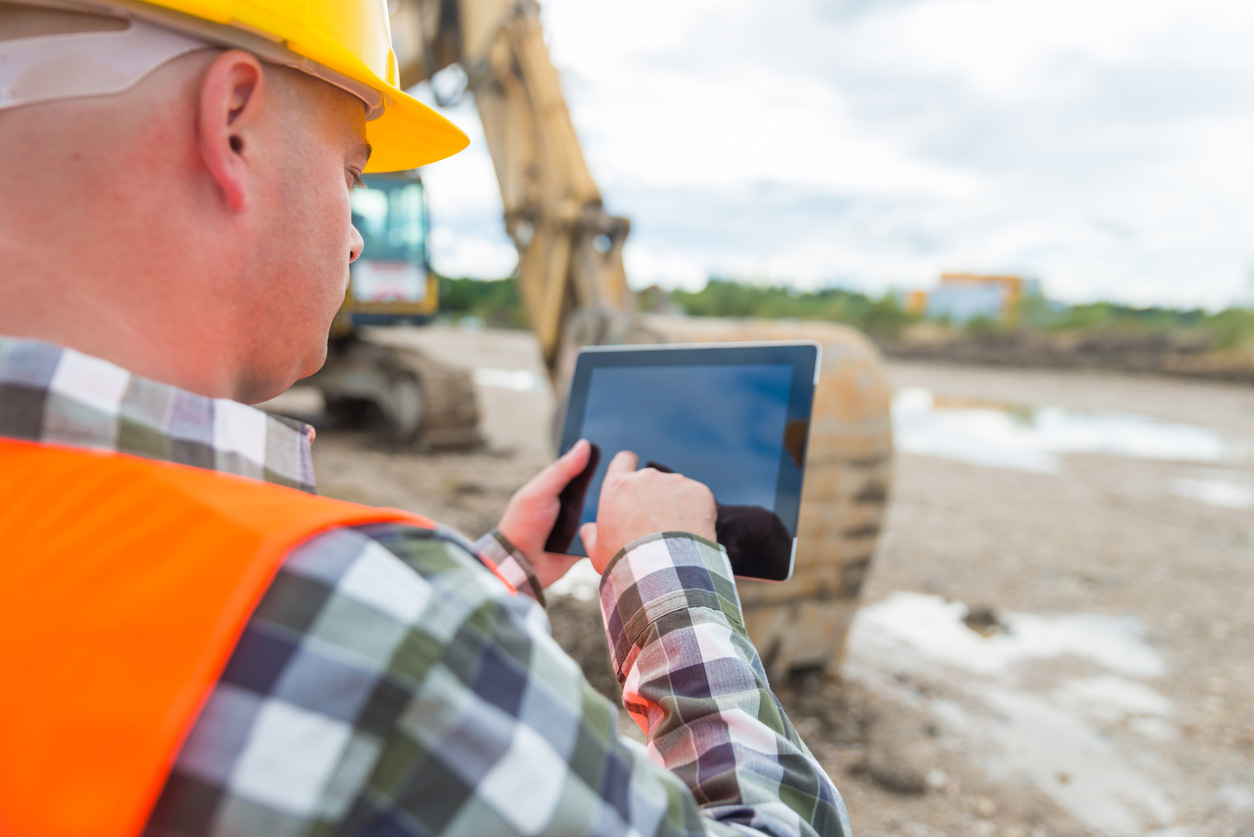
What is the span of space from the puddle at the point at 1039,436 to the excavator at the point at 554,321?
6.34 m

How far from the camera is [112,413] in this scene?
61 cm

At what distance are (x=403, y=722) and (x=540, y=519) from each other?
788 millimetres

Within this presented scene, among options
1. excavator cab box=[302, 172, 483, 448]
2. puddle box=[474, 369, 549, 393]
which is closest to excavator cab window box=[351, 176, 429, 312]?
excavator cab box=[302, 172, 483, 448]

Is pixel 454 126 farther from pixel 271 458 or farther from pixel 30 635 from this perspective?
pixel 30 635

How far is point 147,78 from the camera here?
2.23 ft

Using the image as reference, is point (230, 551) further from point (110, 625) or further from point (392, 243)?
point (392, 243)

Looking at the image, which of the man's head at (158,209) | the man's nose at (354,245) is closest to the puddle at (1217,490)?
the man's nose at (354,245)

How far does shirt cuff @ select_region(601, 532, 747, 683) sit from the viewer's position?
38.3 inches

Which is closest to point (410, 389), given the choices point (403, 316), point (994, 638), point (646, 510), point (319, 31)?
point (403, 316)

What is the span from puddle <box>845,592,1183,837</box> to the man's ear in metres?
3.57

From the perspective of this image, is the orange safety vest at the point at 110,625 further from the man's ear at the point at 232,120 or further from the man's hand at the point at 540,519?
the man's hand at the point at 540,519

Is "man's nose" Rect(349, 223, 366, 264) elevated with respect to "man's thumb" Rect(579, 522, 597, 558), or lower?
elevated

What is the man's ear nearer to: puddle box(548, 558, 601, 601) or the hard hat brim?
the hard hat brim

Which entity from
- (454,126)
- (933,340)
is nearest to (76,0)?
(454,126)
